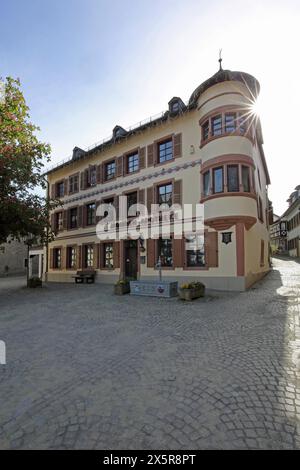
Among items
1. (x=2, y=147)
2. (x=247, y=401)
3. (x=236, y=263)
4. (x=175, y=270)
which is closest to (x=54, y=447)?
(x=247, y=401)

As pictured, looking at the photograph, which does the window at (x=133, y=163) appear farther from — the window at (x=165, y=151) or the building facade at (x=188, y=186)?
the window at (x=165, y=151)

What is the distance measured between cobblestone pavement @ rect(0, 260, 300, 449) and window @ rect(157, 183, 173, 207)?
8913mm

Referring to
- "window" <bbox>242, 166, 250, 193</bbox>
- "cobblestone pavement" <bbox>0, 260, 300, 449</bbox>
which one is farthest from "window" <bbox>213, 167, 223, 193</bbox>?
"cobblestone pavement" <bbox>0, 260, 300, 449</bbox>

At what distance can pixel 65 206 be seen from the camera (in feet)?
68.3

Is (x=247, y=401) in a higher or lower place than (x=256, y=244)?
lower

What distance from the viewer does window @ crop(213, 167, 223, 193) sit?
39.4 ft

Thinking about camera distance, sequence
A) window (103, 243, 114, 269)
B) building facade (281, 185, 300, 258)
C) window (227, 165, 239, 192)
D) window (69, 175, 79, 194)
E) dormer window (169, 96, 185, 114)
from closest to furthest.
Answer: window (227, 165, 239, 192)
dormer window (169, 96, 185, 114)
window (103, 243, 114, 269)
window (69, 175, 79, 194)
building facade (281, 185, 300, 258)

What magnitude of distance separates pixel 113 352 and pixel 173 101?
1465cm

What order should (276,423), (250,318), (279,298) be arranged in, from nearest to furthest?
(276,423)
(250,318)
(279,298)

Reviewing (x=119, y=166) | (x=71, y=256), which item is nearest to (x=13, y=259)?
(x=71, y=256)

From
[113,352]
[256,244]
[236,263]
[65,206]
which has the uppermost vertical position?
[65,206]

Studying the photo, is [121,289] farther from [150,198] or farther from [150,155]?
[150,155]

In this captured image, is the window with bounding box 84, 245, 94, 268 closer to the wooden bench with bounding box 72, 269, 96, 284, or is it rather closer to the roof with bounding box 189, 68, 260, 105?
the wooden bench with bounding box 72, 269, 96, 284

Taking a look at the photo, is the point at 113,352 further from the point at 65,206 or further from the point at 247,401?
the point at 65,206
